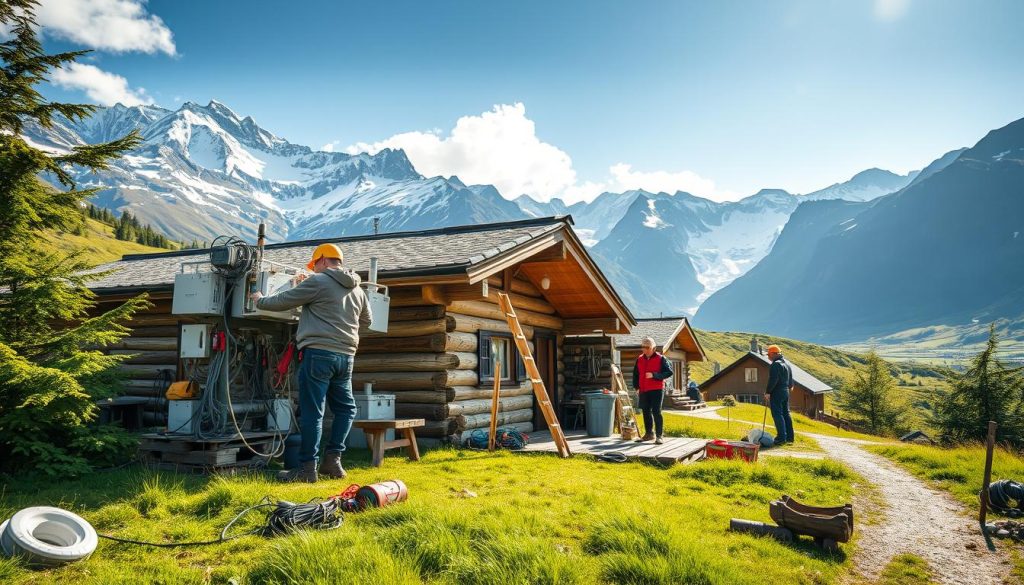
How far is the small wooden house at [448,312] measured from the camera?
418 inches

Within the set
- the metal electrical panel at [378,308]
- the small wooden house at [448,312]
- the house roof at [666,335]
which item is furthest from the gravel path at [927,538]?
the house roof at [666,335]

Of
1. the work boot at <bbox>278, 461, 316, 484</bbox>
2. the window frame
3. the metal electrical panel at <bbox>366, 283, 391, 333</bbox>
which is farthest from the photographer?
the window frame

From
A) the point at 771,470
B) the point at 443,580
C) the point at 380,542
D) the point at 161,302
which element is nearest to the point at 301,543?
the point at 380,542

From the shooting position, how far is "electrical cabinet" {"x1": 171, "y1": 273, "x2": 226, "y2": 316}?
7.69 meters

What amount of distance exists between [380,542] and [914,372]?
141370 mm

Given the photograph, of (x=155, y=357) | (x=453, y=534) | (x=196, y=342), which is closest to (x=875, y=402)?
(x=155, y=357)

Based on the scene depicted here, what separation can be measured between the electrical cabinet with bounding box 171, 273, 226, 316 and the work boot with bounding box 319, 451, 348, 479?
2286 millimetres

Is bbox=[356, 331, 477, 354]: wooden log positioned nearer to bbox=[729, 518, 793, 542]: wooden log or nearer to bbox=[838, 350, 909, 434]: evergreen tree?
bbox=[729, 518, 793, 542]: wooden log

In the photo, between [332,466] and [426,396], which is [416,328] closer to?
[426,396]

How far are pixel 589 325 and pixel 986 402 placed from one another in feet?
62.7

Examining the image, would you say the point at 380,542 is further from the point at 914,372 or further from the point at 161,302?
the point at 914,372

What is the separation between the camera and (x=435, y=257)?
1088 centimetres

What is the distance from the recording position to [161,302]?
40.1ft

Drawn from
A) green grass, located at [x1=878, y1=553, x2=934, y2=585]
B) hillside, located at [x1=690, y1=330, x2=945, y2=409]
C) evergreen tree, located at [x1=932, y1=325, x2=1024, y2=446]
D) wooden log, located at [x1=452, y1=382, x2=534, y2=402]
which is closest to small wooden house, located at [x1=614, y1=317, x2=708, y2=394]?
evergreen tree, located at [x1=932, y1=325, x2=1024, y2=446]
